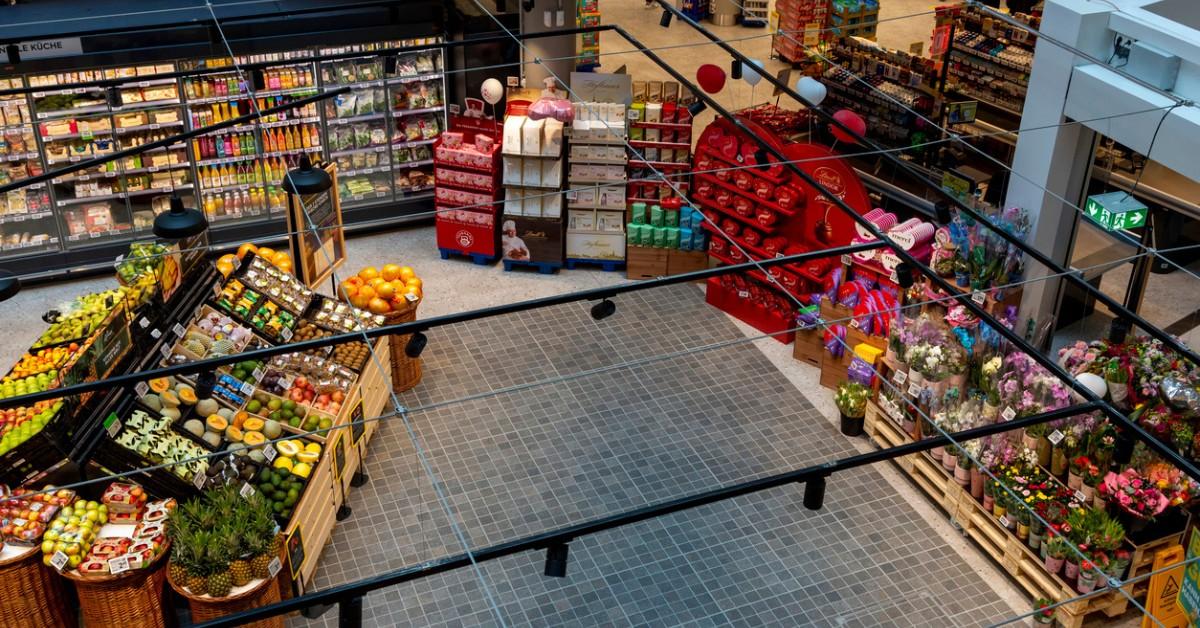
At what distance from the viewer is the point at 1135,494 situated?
26.6 feet

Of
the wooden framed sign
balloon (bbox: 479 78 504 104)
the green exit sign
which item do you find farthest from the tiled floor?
the green exit sign

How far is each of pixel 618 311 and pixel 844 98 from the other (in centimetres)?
499

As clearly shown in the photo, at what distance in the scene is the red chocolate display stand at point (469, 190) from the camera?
12.4 metres

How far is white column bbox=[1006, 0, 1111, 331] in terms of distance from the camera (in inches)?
379

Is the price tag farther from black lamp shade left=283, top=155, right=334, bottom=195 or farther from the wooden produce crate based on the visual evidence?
the wooden produce crate

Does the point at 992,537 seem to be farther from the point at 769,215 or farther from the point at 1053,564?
the point at 769,215

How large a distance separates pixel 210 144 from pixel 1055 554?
8999mm

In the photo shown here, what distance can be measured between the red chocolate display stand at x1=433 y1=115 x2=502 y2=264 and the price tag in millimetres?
5815

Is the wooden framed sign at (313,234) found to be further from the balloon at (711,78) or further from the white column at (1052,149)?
the white column at (1052,149)

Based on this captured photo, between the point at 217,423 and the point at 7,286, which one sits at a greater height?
the point at 7,286

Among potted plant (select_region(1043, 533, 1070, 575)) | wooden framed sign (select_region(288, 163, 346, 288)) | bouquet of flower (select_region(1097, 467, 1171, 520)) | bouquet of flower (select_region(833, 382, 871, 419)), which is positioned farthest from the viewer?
bouquet of flower (select_region(833, 382, 871, 419))

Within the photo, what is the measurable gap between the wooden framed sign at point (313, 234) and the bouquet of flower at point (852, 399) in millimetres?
4278

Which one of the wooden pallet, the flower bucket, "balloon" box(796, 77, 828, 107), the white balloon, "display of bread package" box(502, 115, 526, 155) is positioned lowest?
the wooden pallet

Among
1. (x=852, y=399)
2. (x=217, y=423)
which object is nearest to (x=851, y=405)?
(x=852, y=399)
